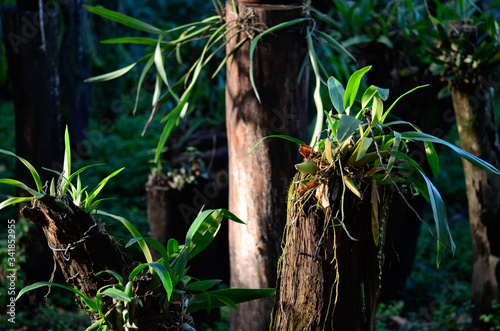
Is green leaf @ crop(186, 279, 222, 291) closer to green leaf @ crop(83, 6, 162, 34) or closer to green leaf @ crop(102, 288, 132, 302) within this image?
green leaf @ crop(102, 288, 132, 302)

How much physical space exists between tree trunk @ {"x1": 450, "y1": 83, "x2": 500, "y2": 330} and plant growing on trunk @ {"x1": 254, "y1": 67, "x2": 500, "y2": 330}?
1693 mm

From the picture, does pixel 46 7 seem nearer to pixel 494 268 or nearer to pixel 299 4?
pixel 299 4

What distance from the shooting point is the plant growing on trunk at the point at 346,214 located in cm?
118

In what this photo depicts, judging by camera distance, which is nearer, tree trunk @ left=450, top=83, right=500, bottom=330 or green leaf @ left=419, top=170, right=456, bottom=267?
green leaf @ left=419, top=170, right=456, bottom=267

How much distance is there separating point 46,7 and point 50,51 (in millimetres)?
300

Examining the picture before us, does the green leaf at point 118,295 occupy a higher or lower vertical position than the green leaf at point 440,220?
lower

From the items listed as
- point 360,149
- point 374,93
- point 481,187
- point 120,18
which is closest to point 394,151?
point 360,149

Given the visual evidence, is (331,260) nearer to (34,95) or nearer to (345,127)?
(345,127)

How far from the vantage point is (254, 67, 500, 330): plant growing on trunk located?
1183 millimetres

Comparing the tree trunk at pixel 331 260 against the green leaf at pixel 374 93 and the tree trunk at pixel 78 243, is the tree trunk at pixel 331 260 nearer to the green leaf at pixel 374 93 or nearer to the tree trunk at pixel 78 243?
the green leaf at pixel 374 93

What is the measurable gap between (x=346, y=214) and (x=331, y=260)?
5.3 inches

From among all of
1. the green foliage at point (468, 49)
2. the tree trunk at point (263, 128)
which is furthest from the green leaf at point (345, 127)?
the green foliage at point (468, 49)

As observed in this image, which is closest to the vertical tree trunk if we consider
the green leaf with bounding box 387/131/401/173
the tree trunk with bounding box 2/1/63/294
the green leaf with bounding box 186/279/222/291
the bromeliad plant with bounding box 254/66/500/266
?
the tree trunk with bounding box 2/1/63/294

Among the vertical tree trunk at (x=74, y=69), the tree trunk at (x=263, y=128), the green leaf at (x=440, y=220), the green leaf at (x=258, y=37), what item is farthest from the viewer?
the vertical tree trunk at (x=74, y=69)
